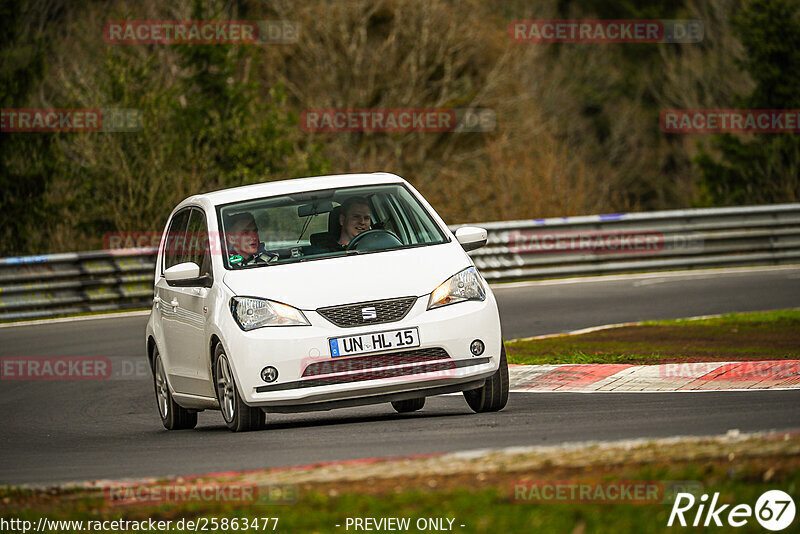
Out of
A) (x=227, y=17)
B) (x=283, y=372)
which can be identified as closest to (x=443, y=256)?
(x=283, y=372)

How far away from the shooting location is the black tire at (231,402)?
918 cm

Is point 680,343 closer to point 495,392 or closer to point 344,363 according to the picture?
point 495,392

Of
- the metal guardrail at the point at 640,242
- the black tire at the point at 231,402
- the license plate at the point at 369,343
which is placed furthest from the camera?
the metal guardrail at the point at 640,242

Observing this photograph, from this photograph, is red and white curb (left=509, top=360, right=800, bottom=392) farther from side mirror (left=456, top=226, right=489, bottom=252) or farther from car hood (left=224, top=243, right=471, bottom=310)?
car hood (left=224, top=243, right=471, bottom=310)

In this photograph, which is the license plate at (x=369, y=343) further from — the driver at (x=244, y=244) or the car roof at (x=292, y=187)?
the car roof at (x=292, y=187)

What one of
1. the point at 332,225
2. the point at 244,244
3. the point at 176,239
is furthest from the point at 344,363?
the point at 176,239

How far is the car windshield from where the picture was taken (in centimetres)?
985

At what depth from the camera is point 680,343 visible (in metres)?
13.8

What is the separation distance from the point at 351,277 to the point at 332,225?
119 cm

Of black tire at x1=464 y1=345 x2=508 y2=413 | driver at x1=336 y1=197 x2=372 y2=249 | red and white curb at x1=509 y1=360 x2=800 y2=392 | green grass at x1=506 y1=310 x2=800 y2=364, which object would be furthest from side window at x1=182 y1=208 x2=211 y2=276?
green grass at x1=506 y1=310 x2=800 y2=364

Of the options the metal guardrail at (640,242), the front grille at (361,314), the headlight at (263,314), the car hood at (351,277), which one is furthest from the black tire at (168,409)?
the metal guardrail at (640,242)

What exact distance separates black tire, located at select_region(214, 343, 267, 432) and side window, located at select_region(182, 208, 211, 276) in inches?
29.4

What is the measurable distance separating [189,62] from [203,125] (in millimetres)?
2014

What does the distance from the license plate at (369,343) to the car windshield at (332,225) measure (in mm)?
1027
